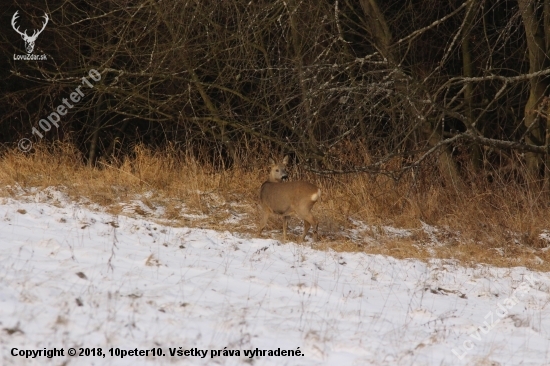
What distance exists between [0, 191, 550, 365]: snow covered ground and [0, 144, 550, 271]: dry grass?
1154mm

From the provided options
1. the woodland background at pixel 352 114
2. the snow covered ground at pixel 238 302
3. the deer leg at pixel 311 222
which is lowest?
the snow covered ground at pixel 238 302

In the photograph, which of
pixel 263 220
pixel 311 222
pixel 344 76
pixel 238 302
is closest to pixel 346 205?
pixel 311 222


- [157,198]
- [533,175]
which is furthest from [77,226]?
[533,175]

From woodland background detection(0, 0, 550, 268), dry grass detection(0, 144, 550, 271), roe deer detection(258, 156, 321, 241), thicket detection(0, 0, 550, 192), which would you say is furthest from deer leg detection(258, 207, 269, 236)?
thicket detection(0, 0, 550, 192)

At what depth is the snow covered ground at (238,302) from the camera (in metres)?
5.07

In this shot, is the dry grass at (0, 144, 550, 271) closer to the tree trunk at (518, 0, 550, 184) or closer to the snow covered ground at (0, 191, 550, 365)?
the tree trunk at (518, 0, 550, 184)

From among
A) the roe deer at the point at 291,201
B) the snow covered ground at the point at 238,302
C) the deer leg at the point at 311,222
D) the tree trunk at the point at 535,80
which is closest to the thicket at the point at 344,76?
the tree trunk at the point at 535,80

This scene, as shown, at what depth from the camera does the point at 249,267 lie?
289 inches

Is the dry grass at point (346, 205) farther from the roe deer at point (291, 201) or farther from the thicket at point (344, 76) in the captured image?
the thicket at point (344, 76)

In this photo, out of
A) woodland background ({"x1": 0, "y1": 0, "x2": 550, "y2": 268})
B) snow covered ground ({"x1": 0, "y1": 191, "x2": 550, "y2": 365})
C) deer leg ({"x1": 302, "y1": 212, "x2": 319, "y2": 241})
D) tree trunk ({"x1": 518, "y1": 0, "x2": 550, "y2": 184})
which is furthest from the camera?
tree trunk ({"x1": 518, "y1": 0, "x2": 550, "y2": 184})

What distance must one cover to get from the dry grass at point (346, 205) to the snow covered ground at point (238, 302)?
115 centimetres

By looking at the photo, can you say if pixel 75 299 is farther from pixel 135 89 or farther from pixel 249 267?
pixel 135 89

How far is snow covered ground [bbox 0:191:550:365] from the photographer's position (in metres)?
5.07

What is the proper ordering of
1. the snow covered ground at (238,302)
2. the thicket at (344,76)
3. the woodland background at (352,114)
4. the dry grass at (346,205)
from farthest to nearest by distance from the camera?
the thicket at (344,76), the woodland background at (352,114), the dry grass at (346,205), the snow covered ground at (238,302)
